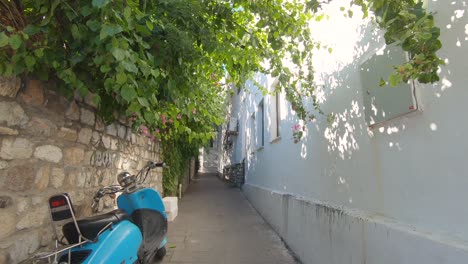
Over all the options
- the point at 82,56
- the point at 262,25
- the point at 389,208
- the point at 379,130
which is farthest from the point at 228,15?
the point at 389,208

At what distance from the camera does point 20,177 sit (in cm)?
216

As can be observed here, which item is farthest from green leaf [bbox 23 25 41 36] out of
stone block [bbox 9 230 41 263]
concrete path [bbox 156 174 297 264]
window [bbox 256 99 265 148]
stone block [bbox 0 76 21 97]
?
window [bbox 256 99 265 148]

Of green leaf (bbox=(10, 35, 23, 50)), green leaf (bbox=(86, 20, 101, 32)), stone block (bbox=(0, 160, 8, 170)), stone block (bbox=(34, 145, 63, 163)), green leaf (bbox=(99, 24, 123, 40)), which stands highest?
green leaf (bbox=(86, 20, 101, 32))

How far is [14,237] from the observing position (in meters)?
2.11

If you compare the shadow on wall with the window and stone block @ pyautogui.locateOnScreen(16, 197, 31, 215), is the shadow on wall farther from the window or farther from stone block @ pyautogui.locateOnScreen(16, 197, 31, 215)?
the window

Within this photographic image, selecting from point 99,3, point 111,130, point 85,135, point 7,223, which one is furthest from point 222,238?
point 99,3

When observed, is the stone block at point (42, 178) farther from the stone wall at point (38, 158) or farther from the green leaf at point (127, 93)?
the green leaf at point (127, 93)

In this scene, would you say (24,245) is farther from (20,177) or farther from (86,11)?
(86,11)

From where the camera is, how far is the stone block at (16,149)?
2035 millimetres

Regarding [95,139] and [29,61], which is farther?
[95,139]

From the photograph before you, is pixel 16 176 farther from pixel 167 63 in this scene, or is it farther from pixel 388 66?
pixel 388 66

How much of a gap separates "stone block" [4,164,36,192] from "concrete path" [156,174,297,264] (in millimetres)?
2322

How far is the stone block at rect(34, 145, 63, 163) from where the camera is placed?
93.2 inches

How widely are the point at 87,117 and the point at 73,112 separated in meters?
0.26
